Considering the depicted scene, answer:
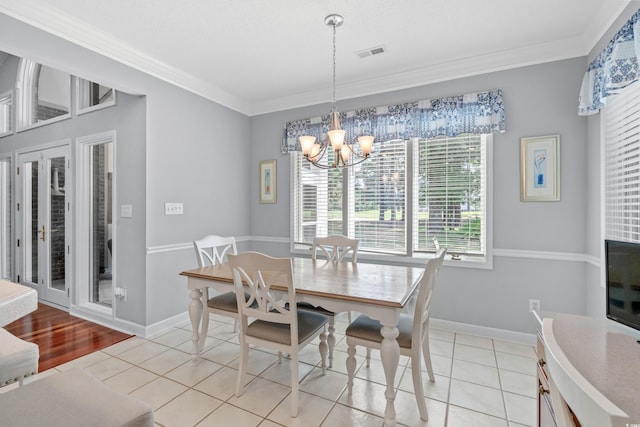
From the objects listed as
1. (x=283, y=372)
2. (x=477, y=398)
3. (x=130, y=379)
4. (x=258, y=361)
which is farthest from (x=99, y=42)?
(x=477, y=398)

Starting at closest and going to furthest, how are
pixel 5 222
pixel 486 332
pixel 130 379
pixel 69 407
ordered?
pixel 69 407, pixel 130 379, pixel 486 332, pixel 5 222

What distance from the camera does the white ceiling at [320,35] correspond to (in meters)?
2.19

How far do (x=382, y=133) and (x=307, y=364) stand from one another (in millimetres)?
2458

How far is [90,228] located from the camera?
348cm

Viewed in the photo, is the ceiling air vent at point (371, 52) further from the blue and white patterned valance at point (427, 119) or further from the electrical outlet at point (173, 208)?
the electrical outlet at point (173, 208)

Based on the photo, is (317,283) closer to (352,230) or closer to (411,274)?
(411,274)

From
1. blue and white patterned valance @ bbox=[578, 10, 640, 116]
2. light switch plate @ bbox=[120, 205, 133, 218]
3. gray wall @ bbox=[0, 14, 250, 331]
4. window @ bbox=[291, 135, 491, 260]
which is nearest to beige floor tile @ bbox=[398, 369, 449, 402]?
window @ bbox=[291, 135, 491, 260]

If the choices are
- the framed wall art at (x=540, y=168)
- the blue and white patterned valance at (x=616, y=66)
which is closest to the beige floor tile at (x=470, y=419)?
the framed wall art at (x=540, y=168)

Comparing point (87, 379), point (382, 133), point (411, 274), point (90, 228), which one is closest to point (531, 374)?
point (411, 274)

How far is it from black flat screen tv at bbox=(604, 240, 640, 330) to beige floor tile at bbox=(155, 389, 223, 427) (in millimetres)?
2258

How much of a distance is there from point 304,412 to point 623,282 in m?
1.83

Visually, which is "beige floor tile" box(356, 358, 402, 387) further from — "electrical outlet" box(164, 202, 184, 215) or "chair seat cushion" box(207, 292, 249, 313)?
"electrical outlet" box(164, 202, 184, 215)

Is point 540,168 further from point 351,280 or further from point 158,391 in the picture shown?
point 158,391

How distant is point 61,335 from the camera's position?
2.99 metres
